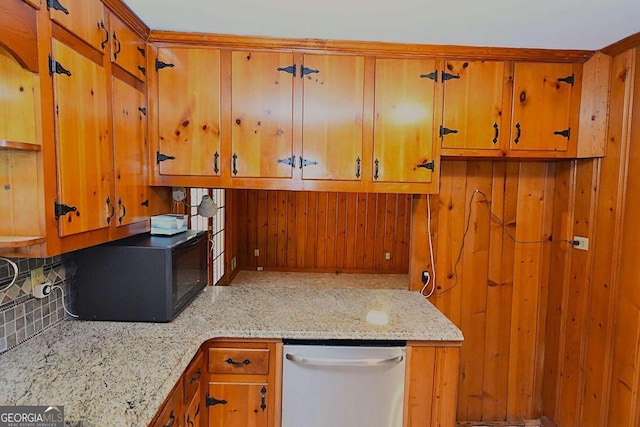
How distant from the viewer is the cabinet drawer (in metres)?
1.71

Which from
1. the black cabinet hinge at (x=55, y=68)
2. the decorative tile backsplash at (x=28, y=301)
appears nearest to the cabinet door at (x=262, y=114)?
the black cabinet hinge at (x=55, y=68)

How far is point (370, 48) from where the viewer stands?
6.44 ft

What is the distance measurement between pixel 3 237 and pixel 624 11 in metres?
2.54

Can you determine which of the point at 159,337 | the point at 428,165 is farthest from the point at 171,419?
the point at 428,165

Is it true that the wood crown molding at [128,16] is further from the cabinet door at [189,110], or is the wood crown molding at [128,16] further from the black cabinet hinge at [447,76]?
the black cabinet hinge at [447,76]

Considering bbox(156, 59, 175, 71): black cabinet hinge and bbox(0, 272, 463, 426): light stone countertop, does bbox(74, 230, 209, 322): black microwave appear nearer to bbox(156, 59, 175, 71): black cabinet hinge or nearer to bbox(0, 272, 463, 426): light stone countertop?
bbox(0, 272, 463, 426): light stone countertop

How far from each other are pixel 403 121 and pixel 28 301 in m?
1.95

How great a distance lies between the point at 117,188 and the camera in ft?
5.32

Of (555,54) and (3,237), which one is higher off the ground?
(555,54)

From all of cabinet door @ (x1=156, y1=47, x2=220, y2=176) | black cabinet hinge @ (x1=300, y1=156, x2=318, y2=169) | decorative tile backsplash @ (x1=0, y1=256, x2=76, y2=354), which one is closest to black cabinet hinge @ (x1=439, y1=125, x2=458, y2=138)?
black cabinet hinge @ (x1=300, y1=156, x2=318, y2=169)

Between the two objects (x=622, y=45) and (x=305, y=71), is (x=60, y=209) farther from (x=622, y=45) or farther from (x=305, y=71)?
(x=622, y=45)

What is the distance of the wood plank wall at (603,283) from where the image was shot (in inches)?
72.3

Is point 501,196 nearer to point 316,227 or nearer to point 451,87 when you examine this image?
point 451,87

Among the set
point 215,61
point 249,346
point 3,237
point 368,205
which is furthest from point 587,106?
point 368,205
